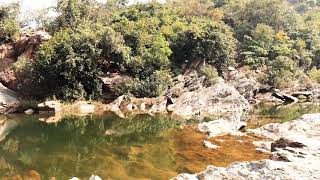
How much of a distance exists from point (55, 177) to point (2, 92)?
89.9 feet

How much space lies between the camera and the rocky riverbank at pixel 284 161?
11.1 m

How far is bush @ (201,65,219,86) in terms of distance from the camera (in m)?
46.5

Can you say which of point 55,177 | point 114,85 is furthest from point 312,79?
point 55,177

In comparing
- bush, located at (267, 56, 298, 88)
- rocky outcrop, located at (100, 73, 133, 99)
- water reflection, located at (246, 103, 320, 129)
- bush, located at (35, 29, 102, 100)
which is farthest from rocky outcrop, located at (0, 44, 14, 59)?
bush, located at (267, 56, 298, 88)

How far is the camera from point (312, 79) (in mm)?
63062

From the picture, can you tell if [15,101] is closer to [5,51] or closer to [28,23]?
[5,51]

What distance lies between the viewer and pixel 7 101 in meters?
38.2

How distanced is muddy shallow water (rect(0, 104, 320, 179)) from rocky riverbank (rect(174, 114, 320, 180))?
6.05 feet

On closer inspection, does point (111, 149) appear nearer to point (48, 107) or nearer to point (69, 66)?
point (48, 107)

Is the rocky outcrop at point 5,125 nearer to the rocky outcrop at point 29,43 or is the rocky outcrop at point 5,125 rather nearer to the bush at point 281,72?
the rocky outcrop at point 29,43

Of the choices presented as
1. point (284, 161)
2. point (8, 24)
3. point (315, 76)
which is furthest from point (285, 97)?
point (284, 161)

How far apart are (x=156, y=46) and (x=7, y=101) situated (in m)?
17.2

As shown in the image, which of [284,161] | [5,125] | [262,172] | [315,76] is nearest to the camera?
[262,172]

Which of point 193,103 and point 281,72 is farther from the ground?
point 281,72
